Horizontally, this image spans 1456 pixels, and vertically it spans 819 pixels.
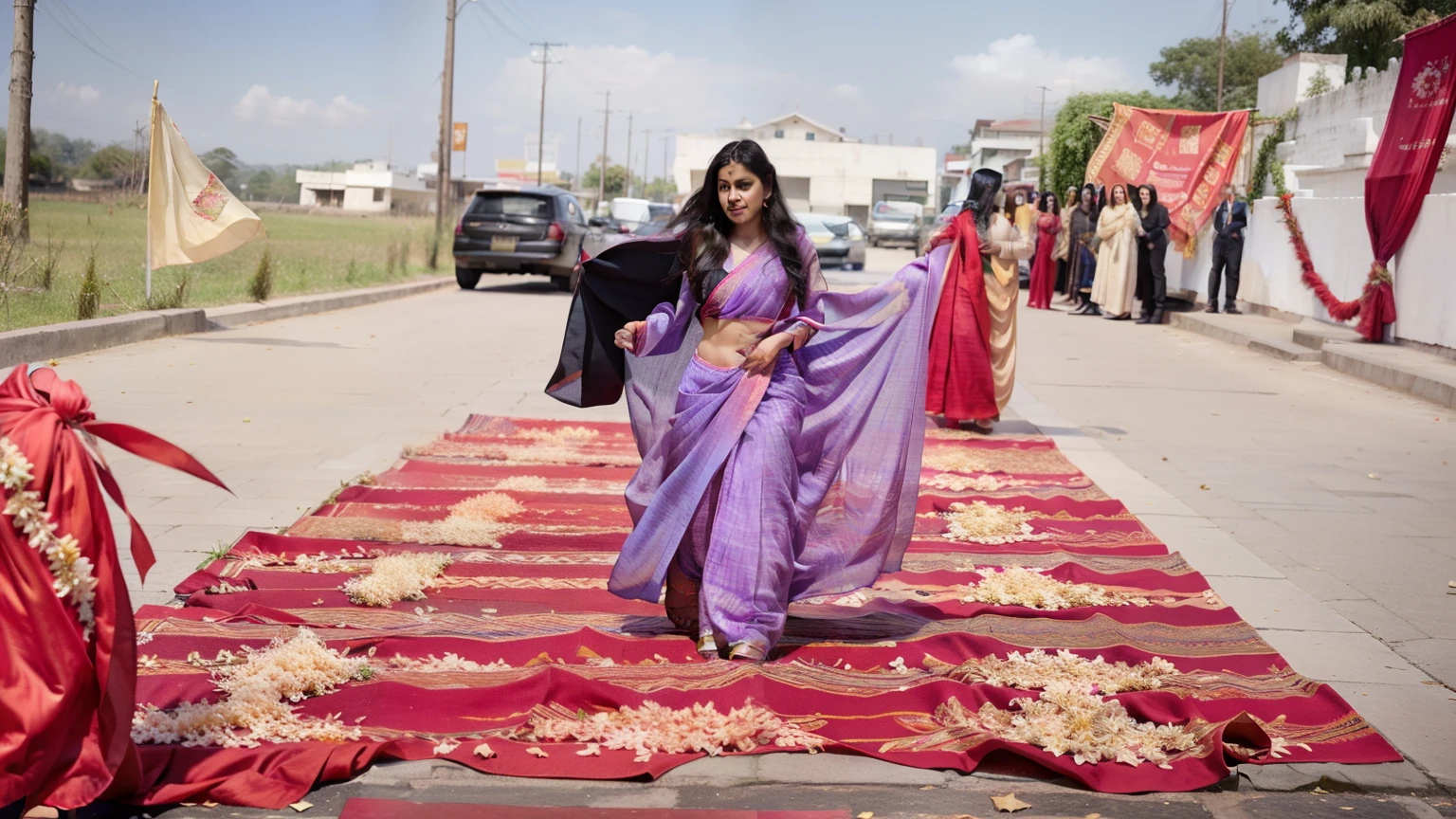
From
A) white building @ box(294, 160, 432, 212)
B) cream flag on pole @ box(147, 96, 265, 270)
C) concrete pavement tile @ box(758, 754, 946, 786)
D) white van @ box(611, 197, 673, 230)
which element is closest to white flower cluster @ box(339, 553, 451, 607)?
concrete pavement tile @ box(758, 754, 946, 786)

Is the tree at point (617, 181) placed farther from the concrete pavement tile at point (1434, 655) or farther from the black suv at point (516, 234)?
the concrete pavement tile at point (1434, 655)

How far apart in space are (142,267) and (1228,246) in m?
15.1

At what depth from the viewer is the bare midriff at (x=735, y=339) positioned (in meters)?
4.55

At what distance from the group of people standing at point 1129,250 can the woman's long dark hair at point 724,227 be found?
17.0 m

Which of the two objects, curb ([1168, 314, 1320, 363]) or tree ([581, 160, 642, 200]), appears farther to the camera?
tree ([581, 160, 642, 200])

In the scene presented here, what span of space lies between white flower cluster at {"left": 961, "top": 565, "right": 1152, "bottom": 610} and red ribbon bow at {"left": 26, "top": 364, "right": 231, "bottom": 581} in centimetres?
311

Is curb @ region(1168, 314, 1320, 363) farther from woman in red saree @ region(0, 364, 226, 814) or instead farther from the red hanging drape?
woman in red saree @ region(0, 364, 226, 814)

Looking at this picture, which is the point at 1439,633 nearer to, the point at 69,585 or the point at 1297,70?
the point at 69,585

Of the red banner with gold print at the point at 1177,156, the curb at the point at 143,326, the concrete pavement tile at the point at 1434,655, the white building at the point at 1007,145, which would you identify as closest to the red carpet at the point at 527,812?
the concrete pavement tile at the point at 1434,655

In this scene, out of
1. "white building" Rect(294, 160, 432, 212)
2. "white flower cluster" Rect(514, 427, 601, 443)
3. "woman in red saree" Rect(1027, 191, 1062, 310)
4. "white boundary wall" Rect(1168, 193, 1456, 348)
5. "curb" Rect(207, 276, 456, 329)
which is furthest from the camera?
"white building" Rect(294, 160, 432, 212)

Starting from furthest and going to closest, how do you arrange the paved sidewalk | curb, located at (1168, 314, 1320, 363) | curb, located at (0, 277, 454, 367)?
1. curb, located at (1168, 314, 1320, 363)
2. curb, located at (0, 277, 454, 367)
3. the paved sidewalk

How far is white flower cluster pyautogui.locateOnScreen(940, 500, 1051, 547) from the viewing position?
6.41 m

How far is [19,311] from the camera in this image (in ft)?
40.5

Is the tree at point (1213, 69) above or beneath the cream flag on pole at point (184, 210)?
above
